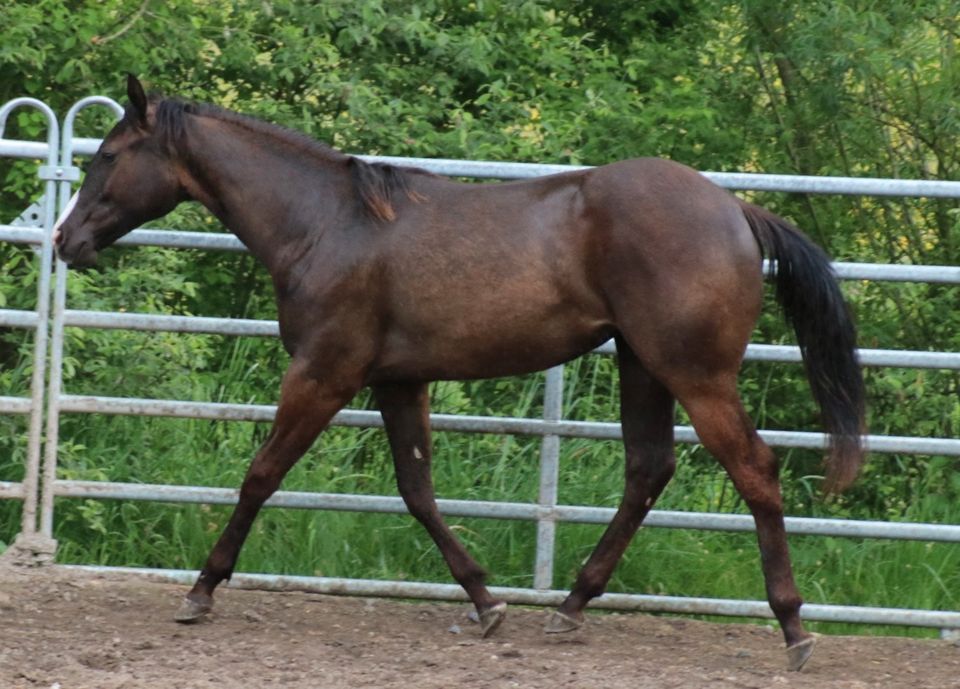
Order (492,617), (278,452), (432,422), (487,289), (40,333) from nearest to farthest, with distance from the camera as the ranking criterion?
(487,289) < (278,452) < (492,617) < (432,422) < (40,333)

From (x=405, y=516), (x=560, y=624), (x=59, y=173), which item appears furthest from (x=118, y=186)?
(x=560, y=624)

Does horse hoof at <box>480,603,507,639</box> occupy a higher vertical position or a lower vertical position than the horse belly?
lower

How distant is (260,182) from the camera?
511cm

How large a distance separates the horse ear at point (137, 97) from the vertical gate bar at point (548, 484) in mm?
1753

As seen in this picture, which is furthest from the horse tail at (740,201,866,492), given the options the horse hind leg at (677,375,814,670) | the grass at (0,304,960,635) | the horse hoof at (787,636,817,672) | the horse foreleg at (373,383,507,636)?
the horse foreleg at (373,383,507,636)

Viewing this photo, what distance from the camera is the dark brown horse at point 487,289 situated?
463 centimetres

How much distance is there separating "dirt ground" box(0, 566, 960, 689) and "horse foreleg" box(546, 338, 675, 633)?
144 mm

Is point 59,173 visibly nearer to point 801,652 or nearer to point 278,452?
point 278,452

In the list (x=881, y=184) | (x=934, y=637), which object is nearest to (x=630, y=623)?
(x=934, y=637)

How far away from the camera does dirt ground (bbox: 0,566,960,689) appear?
4441 millimetres

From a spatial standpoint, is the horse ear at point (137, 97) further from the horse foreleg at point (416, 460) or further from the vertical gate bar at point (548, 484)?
the vertical gate bar at point (548, 484)

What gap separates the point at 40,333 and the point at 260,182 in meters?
1.10

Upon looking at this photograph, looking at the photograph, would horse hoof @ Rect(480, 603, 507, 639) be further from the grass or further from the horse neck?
the horse neck

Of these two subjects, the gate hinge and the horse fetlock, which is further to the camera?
the gate hinge
